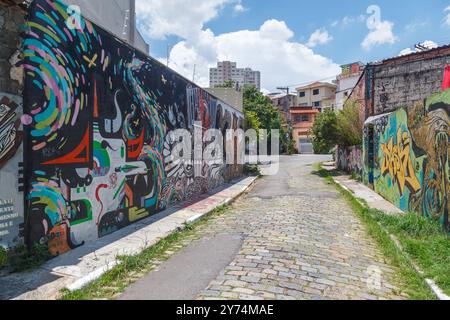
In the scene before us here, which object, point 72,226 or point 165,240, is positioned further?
point 165,240

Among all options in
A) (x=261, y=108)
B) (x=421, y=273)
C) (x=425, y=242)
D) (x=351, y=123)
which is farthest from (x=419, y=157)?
(x=261, y=108)

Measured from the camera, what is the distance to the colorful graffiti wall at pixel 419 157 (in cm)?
618

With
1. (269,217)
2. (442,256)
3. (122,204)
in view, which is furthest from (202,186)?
(442,256)

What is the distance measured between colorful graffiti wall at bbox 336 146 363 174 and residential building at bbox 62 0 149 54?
462 inches

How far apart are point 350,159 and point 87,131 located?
1737cm

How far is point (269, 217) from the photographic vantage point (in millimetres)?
8273

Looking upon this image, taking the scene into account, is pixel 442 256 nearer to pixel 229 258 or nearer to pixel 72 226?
pixel 229 258

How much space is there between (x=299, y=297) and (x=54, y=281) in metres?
2.93

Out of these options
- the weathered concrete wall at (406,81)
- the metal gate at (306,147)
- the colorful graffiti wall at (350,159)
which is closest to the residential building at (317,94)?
the metal gate at (306,147)

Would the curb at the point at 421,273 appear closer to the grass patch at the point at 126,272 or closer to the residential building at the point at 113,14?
the grass patch at the point at 126,272

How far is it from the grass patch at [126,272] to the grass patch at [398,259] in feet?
11.3

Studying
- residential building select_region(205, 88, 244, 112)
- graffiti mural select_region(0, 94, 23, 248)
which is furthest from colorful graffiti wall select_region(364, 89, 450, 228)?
residential building select_region(205, 88, 244, 112)

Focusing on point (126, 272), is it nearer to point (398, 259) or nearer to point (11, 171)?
point (11, 171)

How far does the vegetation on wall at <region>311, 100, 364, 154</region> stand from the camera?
19.3m
